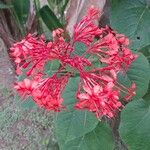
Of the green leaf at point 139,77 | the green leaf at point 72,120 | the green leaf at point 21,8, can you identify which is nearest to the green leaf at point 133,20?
the green leaf at point 139,77

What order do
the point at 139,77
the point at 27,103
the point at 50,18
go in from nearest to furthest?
the point at 139,77 < the point at 27,103 < the point at 50,18

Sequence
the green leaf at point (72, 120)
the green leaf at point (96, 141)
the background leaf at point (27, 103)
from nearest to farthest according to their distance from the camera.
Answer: the green leaf at point (72, 120) < the background leaf at point (27, 103) < the green leaf at point (96, 141)

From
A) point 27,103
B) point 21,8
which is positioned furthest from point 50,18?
point 27,103

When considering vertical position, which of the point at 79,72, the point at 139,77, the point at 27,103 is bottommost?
the point at 27,103

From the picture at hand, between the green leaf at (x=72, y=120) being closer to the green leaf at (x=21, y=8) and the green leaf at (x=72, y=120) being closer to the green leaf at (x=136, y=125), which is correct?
the green leaf at (x=136, y=125)

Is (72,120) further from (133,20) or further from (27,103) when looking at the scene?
(133,20)

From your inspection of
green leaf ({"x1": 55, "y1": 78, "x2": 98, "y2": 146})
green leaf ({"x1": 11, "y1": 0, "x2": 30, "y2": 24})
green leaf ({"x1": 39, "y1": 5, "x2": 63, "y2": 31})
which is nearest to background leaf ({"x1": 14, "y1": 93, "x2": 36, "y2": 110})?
green leaf ({"x1": 55, "y1": 78, "x2": 98, "y2": 146})
